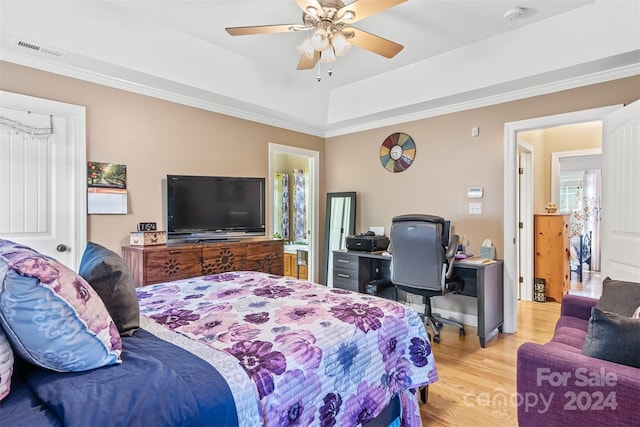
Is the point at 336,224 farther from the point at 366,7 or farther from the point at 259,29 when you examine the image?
the point at 366,7

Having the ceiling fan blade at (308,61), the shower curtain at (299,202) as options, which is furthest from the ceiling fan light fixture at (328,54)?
the shower curtain at (299,202)

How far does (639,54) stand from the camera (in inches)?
101

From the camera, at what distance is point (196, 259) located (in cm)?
309

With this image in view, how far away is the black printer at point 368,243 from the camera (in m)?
3.94

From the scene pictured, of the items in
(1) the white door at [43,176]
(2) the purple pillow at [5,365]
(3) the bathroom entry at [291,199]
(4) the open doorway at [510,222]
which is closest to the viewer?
(2) the purple pillow at [5,365]

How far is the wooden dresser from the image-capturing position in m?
2.83

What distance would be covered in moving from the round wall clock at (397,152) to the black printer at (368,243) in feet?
3.13

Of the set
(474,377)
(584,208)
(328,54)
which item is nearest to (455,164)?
(328,54)

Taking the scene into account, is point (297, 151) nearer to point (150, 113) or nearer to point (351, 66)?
point (351, 66)

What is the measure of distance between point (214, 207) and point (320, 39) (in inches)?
79.8

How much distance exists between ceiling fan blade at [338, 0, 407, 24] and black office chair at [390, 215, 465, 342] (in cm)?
174

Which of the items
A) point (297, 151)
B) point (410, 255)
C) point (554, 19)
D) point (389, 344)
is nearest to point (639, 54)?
point (554, 19)

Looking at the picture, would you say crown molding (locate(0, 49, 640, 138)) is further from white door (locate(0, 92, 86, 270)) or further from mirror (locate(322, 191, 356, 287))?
mirror (locate(322, 191, 356, 287))

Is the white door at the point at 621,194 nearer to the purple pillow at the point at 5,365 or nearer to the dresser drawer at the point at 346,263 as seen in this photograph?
the dresser drawer at the point at 346,263
